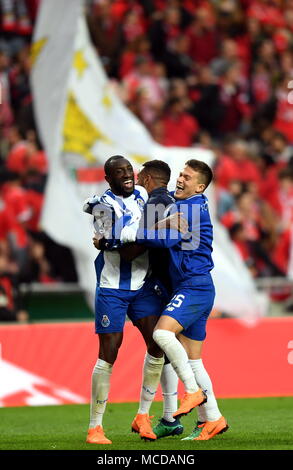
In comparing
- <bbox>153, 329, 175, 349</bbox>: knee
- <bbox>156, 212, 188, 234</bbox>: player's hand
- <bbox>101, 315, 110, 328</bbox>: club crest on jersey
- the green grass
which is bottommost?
the green grass

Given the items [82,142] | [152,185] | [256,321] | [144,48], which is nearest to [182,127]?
[144,48]

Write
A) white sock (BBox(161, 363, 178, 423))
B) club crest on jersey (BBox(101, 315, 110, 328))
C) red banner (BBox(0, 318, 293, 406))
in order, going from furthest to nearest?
red banner (BBox(0, 318, 293, 406))
white sock (BBox(161, 363, 178, 423))
club crest on jersey (BBox(101, 315, 110, 328))

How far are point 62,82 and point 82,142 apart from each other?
2.61 ft

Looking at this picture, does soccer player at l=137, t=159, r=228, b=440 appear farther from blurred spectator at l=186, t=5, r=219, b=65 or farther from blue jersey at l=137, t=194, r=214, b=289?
blurred spectator at l=186, t=5, r=219, b=65

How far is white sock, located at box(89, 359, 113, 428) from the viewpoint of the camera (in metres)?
7.86

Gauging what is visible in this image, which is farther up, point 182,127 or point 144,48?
point 144,48

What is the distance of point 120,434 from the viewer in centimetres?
851

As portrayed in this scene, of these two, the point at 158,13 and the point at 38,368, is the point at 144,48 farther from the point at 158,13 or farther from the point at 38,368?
the point at 38,368

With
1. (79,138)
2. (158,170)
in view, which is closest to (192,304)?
(158,170)

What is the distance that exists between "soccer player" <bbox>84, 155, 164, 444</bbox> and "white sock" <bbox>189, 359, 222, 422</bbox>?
0.27m

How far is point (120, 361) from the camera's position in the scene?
11.5 m

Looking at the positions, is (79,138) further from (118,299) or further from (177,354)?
(177,354)

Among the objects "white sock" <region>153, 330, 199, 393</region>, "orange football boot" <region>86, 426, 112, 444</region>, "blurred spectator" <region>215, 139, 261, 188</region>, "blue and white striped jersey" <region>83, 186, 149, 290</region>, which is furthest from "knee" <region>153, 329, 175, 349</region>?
"blurred spectator" <region>215, 139, 261, 188</region>
